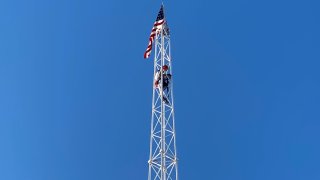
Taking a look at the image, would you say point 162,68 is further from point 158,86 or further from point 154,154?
point 154,154

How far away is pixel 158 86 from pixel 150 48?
653cm

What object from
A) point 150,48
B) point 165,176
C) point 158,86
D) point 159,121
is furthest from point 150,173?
point 150,48

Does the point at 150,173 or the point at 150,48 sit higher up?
the point at 150,48

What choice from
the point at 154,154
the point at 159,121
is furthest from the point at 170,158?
the point at 159,121

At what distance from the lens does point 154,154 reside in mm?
45875

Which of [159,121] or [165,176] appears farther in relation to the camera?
[159,121]

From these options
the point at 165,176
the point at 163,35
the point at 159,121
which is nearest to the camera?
the point at 165,176

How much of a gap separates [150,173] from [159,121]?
6.41 meters

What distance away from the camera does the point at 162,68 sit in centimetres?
5031

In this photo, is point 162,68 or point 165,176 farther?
point 162,68

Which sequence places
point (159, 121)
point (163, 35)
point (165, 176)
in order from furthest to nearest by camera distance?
point (163, 35) → point (159, 121) → point (165, 176)

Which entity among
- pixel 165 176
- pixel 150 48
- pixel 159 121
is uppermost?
pixel 150 48

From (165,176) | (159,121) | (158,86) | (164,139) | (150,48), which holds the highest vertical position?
(150,48)

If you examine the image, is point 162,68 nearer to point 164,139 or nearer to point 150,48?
point 150,48
